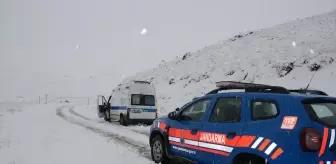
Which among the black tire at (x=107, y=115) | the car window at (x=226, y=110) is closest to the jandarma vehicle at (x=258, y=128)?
the car window at (x=226, y=110)

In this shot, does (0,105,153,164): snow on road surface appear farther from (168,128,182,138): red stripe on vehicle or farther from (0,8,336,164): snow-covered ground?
(168,128,182,138): red stripe on vehicle

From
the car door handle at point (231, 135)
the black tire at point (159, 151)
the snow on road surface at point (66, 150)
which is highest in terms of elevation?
the car door handle at point (231, 135)

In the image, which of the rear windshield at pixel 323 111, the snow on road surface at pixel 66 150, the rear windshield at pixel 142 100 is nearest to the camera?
the rear windshield at pixel 323 111

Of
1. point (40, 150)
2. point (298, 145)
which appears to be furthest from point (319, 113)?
point (40, 150)

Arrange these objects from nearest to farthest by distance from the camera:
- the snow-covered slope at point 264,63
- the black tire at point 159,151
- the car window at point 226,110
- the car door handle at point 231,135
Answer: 1. the car door handle at point 231,135
2. the car window at point 226,110
3. the black tire at point 159,151
4. the snow-covered slope at point 264,63

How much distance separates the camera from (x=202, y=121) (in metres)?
5.93

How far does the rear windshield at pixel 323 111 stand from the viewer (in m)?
4.21

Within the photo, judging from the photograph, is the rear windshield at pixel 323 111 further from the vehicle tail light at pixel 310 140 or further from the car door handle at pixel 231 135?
the car door handle at pixel 231 135

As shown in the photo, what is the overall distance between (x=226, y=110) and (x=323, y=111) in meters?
1.58

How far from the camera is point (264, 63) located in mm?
27188

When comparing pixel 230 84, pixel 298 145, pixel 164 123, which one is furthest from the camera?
pixel 164 123

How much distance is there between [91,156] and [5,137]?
5.20 meters

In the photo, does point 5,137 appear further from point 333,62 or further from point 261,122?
point 333,62

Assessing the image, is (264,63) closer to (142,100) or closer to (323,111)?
(142,100)
